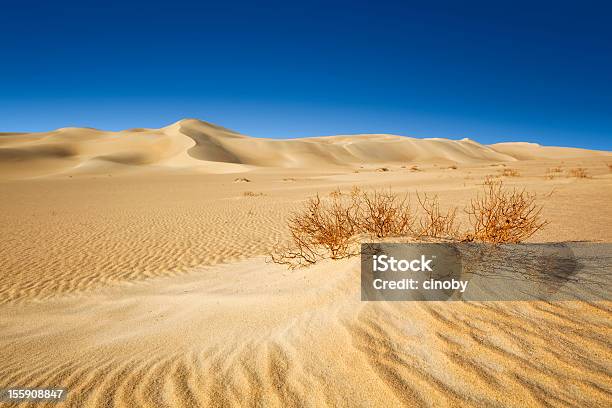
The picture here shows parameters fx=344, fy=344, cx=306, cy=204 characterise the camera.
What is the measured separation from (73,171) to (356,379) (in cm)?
5144

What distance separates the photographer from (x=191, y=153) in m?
57.4

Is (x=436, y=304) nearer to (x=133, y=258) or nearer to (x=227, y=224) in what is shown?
(x=133, y=258)

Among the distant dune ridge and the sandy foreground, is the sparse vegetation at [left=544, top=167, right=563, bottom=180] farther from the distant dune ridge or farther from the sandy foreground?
the distant dune ridge

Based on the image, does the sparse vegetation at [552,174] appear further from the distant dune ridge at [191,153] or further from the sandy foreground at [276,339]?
the distant dune ridge at [191,153]

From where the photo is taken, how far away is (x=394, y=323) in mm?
2602

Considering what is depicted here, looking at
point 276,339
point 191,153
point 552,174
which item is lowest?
point 276,339

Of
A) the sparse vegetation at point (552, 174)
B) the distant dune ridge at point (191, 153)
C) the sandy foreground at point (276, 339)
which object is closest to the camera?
the sandy foreground at point (276, 339)

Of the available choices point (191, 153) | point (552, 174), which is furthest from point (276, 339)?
point (191, 153)

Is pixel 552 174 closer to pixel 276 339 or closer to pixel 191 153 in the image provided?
pixel 276 339

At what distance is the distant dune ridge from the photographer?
164ft

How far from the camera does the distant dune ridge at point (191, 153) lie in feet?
164

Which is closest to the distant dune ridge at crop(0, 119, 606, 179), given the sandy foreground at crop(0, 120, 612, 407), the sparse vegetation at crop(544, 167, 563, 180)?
the sparse vegetation at crop(544, 167, 563, 180)

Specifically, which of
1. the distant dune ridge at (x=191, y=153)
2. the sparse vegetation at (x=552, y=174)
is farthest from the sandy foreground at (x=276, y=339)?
the distant dune ridge at (x=191, y=153)

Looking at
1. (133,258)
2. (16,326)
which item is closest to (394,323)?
(16,326)
